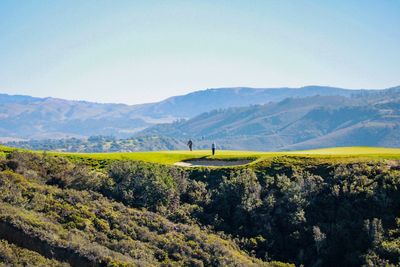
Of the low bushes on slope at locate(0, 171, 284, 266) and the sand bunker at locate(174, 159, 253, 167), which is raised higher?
the sand bunker at locate(174, 159, 253, 167)

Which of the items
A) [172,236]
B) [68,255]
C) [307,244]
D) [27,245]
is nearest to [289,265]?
[307,244]

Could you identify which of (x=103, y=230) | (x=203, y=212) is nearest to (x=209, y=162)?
(x=203, y=212)

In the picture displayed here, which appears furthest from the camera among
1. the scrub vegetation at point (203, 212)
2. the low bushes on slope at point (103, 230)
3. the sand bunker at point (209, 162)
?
the sand bunker at point (209, 162)

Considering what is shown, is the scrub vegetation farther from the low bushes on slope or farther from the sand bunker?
the sand bunker

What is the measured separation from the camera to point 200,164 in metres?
46.2

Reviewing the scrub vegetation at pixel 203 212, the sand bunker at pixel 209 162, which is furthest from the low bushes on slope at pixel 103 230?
the sand bunker at pixel 209 162

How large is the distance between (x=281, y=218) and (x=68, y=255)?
47.5ft

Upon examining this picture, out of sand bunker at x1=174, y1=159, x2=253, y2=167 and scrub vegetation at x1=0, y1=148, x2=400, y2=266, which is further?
sand bunker at x1=174, y1=159, x2=253, y2=167

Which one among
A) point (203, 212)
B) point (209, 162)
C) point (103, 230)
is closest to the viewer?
point (103, 230)

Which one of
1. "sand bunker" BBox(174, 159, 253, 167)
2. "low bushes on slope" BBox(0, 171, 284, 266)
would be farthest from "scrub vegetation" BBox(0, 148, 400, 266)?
"sand bunker" BBox(174, 159, 253, 167)

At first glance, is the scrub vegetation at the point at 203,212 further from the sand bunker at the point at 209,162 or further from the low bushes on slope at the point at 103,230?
the sand bunker at the point at 209,162

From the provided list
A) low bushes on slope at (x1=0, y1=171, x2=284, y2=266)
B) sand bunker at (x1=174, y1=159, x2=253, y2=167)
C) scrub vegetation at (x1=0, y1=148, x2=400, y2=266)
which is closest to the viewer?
low bushes on slope at (x1=0, y1=171, x2=284, y2=266)

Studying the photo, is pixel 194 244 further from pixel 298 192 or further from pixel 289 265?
pixel 298 192

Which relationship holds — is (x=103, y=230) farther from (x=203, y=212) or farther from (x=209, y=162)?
(x=209, y=162)
